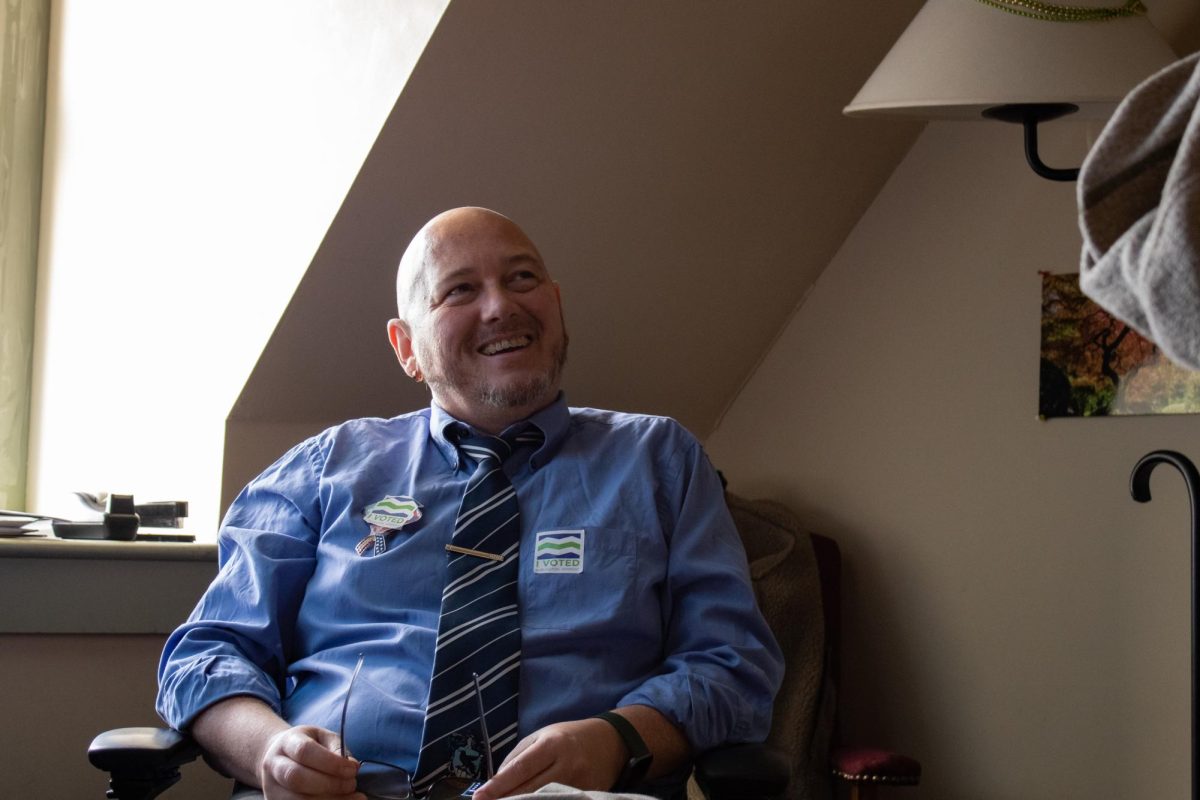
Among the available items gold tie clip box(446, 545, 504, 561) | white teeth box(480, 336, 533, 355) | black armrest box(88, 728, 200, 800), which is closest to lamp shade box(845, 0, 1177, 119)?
white teeth box(480, 336, 533, 355)

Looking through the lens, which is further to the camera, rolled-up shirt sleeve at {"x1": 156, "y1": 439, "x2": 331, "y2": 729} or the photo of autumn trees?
the photo of autumn trees

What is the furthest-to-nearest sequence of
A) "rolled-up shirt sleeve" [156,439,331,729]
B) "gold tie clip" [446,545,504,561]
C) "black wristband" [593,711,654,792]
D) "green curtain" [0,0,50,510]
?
"green curtain" [0,0,50,510] → "gold tie clip" [446,545,504,561] → "rolled-up shirt sleeve" [156,439,331,729] → "black wristband" [593,711,654,792]

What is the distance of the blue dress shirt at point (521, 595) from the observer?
1.84m

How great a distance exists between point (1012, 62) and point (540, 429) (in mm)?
871

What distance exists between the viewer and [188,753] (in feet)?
5.81

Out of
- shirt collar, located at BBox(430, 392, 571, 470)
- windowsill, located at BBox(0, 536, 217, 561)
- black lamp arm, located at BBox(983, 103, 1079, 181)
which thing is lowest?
windowsill, located at BBox(0, 536, 217, 561)

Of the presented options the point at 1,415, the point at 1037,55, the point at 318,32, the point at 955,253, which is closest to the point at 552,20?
the point at 318,32

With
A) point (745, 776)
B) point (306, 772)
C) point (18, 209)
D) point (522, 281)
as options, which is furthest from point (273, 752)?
point (18, 209)

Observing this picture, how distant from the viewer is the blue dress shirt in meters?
1.84

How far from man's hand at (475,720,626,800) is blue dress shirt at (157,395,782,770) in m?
0.11

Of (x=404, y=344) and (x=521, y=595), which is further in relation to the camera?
(x=404, y=344)

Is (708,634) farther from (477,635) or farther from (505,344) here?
(505,344)

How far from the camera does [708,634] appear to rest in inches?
74.1

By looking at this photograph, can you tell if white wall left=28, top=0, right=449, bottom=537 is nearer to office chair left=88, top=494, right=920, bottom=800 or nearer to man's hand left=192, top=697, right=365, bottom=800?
man's hand left=192, top=697, right=365, bottom=800
